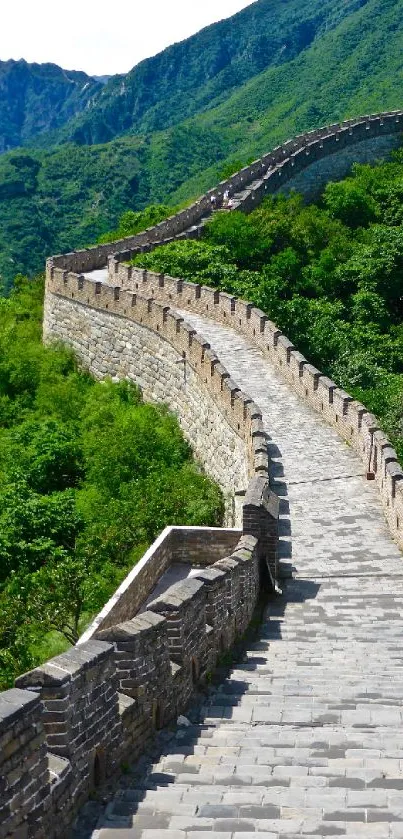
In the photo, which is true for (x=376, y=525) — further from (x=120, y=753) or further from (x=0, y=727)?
(x=0, y=727)

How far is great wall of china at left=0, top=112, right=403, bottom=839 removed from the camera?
15.9ft

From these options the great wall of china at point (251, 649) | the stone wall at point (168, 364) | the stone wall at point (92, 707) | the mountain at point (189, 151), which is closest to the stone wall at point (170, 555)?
the great wall of china at point (251, 649)

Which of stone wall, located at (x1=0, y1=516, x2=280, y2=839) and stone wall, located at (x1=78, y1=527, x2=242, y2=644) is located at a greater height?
stone wall, located at (x1=0, y1=516, x2=280, y2=839)

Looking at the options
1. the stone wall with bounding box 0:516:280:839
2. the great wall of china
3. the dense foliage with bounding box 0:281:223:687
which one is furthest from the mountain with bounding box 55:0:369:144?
the stone wall with bounding box 0:516:280:839

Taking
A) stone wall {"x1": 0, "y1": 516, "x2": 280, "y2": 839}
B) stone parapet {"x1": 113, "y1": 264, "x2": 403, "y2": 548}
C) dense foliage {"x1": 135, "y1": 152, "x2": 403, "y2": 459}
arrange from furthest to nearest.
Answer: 1. dense foliage {"x1": 135, "y1": 152, "x2": 403, "y2": 459}
2. stone parapet {"x1": 113, "y1": 264, "x2": 403, "y2": 548}
3. stone wall {"x1": 0, "y1": 516, "x2": 280, "y2": 839}

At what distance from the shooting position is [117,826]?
4.85m

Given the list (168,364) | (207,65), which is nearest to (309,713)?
(168,364)

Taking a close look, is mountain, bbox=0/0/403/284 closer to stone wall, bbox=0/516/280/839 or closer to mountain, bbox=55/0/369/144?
mountain, bbox=55/0/369/144

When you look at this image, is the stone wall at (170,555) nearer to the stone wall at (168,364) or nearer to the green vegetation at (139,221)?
the stone wall at (168,364)

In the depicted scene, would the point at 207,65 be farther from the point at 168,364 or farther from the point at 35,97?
the point at 168,364

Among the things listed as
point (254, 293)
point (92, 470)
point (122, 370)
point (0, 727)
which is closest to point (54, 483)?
point (92, 470)

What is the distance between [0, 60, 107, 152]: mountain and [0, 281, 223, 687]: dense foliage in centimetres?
15066

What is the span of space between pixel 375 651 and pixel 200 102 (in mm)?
106744

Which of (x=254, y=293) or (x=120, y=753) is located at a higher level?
(x=254, y=293)
